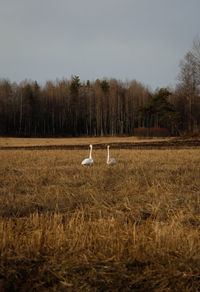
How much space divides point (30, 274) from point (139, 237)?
1139 mm

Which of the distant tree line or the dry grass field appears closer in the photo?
the dry grass field

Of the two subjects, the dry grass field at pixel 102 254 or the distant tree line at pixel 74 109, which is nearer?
the dry grass field at pixel 102 254

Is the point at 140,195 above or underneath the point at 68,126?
underneath

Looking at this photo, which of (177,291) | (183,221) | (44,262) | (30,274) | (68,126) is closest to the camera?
(177,291)

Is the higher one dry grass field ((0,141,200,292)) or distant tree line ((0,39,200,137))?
distant tree line ((0,39,200,137))

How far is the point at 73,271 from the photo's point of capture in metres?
2.06

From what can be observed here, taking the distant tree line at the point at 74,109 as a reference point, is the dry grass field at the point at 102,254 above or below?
below

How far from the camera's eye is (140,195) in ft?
16.0

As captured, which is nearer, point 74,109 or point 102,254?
point 102,254

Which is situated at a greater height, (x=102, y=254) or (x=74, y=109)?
(x=74, y=109)

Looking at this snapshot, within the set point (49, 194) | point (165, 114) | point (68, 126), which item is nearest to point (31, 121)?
point (68, 126)

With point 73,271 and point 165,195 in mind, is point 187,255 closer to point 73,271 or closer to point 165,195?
point 73,271

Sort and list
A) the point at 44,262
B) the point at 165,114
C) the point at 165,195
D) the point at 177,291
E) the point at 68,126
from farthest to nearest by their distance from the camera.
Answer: the point at 68,126 → the point at 165,114 → the point at 165,195 → the point at 44,262 → the point at 177,291

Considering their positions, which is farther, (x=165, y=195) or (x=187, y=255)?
(x=165, y=195)
